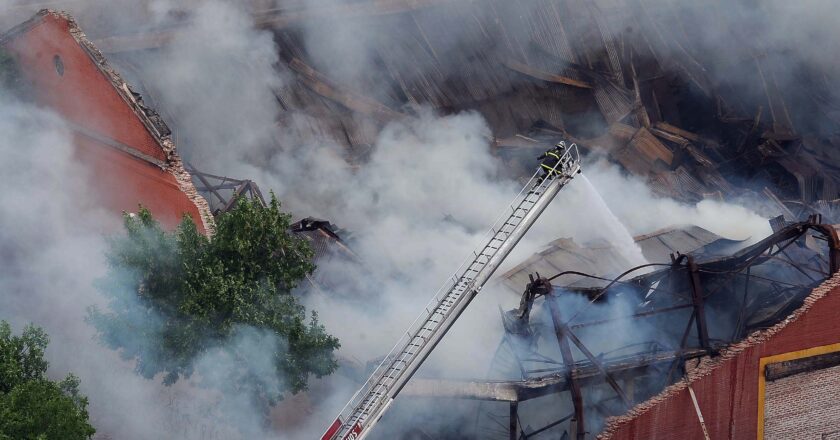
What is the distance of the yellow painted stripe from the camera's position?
1376 centimetres

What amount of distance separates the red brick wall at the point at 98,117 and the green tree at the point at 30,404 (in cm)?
497

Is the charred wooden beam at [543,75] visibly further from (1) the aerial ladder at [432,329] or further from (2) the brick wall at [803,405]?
(1) the aerial ladder at [432,329]

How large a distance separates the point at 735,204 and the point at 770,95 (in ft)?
10.8

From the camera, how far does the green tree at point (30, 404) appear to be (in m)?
10.6

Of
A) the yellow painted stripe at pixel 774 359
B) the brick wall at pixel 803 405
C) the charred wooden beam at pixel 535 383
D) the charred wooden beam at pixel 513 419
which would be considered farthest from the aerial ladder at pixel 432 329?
the brick wall at pixel 803 405

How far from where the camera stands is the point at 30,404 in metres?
10.8

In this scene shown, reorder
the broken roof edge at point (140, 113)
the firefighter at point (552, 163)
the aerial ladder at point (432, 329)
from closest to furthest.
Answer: the aerial ladder at point (432, 329)
the firefighter at point (552, 163)
the broken roof edge at point (140, 113)

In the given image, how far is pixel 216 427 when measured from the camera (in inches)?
578

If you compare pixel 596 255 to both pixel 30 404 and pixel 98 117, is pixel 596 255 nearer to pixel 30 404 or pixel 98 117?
pixel 98 117

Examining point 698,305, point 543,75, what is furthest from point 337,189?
point 698,305

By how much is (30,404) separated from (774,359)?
30.4 feet

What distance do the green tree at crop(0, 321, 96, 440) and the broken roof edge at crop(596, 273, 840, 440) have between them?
6.46 meters

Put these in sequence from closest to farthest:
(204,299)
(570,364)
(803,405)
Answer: (204,299), (570,364), (803,405)

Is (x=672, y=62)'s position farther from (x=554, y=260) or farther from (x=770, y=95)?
(x=554, y=260)
